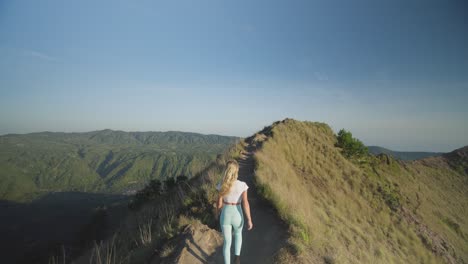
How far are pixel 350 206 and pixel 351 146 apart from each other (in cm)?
1375

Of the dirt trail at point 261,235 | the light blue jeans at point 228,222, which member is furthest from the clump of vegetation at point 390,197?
the light blue jeans at point 228,222

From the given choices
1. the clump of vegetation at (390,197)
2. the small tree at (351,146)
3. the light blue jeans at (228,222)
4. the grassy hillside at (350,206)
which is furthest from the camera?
the small tree at (351,146)

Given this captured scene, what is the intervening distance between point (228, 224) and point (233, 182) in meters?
0.93

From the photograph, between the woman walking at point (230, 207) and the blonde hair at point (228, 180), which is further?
the blonde hair at point (228, 180)

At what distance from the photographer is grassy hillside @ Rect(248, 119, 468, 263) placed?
9.14m

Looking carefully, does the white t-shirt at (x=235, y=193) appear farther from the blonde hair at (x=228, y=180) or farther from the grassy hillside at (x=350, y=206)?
the grassy hillside at (x=350, y=206)

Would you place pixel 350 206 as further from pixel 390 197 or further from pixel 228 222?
pixel 228 222

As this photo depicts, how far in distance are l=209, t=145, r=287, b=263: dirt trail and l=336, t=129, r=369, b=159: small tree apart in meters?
23.4

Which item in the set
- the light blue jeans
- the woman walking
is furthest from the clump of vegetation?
the light blue jeans

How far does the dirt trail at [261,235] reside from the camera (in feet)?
21.8

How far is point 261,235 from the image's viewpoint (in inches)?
302

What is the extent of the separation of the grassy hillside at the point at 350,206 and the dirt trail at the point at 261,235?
329 mm

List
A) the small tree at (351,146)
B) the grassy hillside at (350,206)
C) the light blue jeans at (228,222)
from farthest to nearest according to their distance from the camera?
the small tree at (351,146)
the grassy hillside at (350,206)
the light blue jeans at (228,222)

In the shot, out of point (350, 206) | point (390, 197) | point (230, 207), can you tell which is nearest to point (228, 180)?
point (230, 207)
